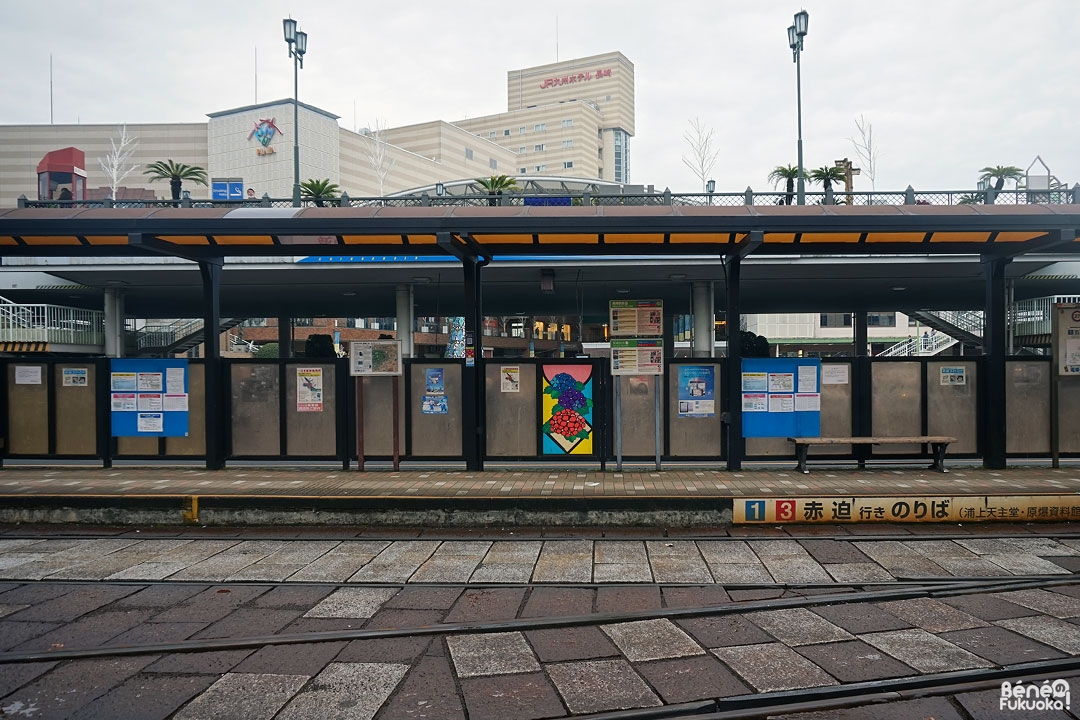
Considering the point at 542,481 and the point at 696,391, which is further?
the point at 696,391

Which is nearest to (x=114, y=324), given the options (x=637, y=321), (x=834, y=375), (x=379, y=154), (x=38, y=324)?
(x=38, y=324)

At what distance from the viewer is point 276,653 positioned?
554 centimetres

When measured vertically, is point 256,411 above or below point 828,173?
below

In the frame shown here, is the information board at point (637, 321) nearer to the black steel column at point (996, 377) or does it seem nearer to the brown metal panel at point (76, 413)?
the black steel column at point (996, 377)

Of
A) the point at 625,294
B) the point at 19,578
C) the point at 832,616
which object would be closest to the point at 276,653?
the point at 19,578

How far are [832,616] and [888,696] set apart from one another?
62.1 inches

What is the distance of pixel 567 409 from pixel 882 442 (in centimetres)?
507

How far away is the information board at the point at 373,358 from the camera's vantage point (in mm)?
12539

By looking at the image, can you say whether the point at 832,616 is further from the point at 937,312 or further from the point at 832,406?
the point at 937,312

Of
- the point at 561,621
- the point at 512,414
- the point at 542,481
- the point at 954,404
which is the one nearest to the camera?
the point at 561,621

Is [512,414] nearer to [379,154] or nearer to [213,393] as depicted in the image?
[213,393]

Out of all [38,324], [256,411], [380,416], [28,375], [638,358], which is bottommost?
[380,416]

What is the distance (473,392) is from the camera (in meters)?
12.5

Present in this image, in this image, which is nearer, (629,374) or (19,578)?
(19,578)
